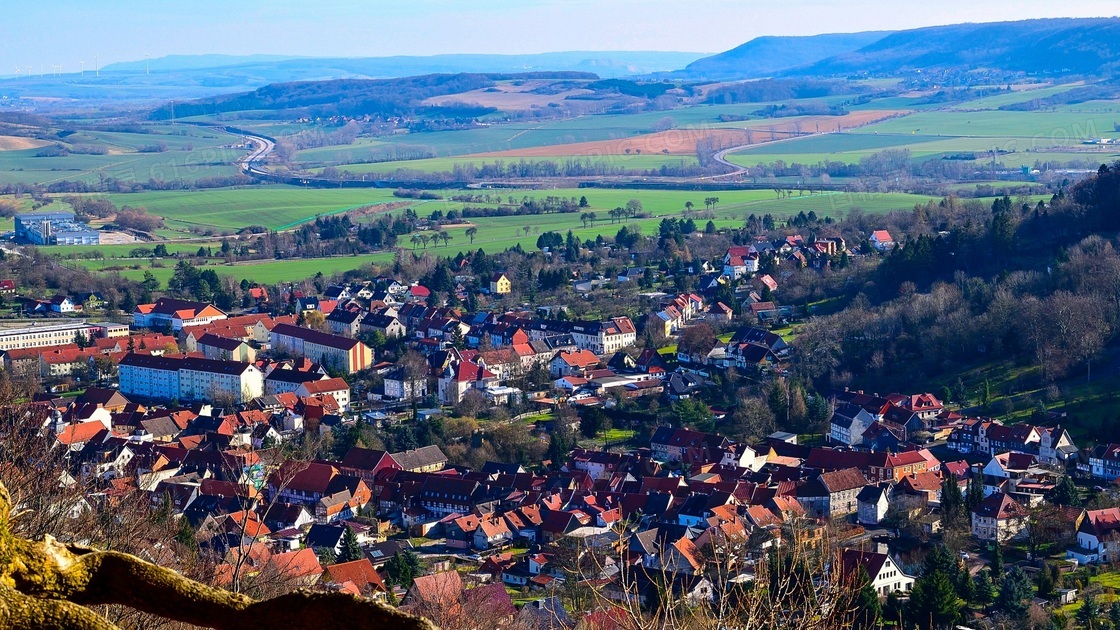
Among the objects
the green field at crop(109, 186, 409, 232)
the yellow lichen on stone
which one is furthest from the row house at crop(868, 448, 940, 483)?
the green field at crop(109, 186, 409, 232)

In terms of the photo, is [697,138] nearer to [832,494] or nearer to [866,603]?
[832,494]

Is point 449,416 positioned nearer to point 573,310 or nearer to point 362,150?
point 573,310

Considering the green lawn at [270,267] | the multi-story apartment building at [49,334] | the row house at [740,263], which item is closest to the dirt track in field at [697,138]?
the green lawn at [270,267]

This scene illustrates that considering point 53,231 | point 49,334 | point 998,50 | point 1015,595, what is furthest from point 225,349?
point 998,50

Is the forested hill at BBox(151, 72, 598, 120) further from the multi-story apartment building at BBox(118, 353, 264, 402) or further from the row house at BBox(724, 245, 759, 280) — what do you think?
the multi-story apartment building at BBox(118, 353, 264, 402)

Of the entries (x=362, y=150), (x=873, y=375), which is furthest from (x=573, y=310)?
(x=362, y=150)

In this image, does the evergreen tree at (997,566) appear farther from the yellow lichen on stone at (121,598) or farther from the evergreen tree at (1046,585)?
the yellow lichen on stone at (121,598)
